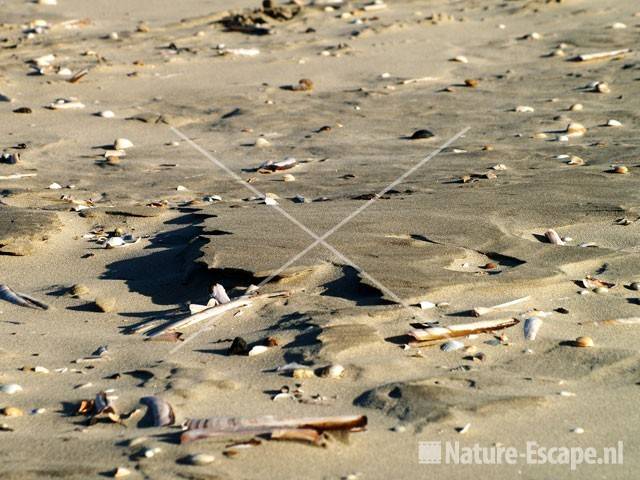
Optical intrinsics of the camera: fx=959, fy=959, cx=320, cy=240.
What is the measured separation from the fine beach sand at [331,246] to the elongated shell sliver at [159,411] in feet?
0.10

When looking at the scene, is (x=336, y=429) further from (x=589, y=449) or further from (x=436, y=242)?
(x=436, y=242)

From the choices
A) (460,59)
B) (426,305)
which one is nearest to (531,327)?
(426,305)

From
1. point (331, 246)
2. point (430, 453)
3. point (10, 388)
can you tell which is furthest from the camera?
point (331, 246)

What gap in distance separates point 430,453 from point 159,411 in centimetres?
68

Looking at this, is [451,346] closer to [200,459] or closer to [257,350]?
[257,350]

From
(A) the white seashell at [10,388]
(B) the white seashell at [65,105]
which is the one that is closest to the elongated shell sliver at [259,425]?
(A) the white seashell at [10,388]

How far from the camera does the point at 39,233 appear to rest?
12.9ft

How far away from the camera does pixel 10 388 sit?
2.57 metres

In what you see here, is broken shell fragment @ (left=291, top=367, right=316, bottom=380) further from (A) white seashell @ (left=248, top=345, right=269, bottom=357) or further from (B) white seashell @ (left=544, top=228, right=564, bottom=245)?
(B) white seashell @ (left=544, top=228, right=564, bottom=245)

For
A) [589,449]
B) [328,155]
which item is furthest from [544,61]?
[589,449]

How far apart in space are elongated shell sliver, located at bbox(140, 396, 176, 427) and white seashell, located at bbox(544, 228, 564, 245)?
1789mm

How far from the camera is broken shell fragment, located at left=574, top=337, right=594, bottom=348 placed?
2.72 meters

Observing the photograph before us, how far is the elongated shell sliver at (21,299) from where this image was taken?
3.26 metres

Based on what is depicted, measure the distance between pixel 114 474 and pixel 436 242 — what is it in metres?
1.80
